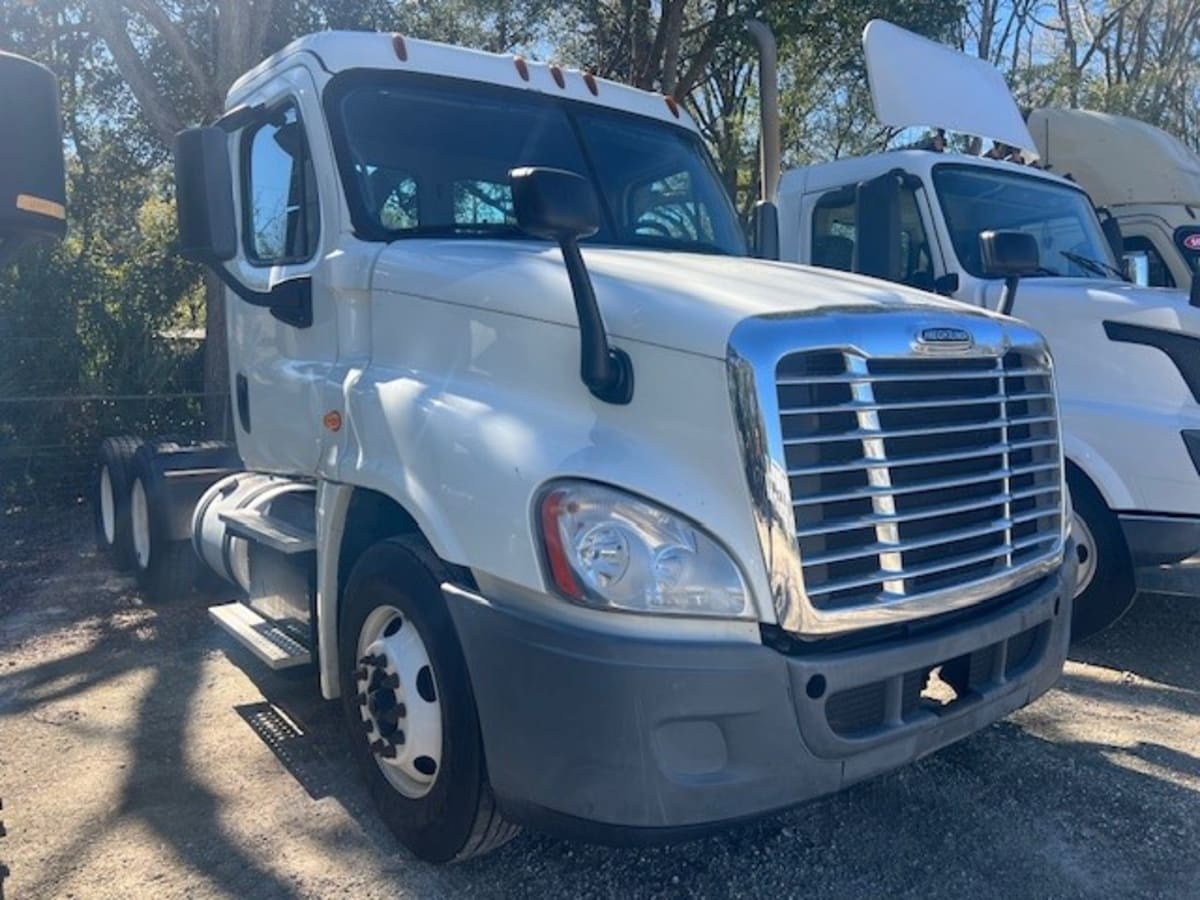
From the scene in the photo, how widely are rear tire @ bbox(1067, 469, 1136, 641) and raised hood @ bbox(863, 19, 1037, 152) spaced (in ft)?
8.39

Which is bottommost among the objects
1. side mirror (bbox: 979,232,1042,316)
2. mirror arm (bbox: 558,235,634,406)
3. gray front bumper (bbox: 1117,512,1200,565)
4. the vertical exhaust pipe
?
gray front bumper (bbox: 1117,512,1200,565)

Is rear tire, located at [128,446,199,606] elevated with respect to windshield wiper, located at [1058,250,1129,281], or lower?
lower

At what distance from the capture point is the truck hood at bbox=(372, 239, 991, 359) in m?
2.83

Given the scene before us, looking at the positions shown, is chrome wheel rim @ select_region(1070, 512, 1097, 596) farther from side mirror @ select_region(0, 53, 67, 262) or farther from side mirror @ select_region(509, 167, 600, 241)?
side mirror @ select_region(0, 53, 67, 262)

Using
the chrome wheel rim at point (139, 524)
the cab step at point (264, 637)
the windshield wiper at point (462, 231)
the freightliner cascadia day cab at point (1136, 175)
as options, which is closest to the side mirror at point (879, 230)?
the windshield wiper at point (462, 231)

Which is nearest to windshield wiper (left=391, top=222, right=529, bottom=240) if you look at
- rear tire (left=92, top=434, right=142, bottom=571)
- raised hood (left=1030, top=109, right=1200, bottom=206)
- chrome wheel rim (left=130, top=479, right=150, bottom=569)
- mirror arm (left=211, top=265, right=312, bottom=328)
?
mirror arm (left=211, top=265, right=312, bottom=328)

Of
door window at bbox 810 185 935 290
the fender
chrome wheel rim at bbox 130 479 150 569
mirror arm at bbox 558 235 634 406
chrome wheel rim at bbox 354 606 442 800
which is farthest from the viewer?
chrome wheel rim at bbox 130 479 150 569

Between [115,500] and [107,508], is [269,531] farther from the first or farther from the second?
[107,508]

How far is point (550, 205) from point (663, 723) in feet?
4.37

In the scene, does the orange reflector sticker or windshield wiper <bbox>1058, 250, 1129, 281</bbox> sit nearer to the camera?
the orange reflector sticker

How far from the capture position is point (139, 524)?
680cm

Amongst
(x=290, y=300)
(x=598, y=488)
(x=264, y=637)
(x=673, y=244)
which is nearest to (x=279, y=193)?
(x=290, y=300)

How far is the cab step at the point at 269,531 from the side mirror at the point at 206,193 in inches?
42.9

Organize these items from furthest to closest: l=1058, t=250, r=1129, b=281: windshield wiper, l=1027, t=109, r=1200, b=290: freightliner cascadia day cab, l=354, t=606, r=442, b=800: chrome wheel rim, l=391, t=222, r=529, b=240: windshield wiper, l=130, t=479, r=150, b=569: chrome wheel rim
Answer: l=1027, t=109, r=1200, b=290: freightliner cascadia day cab
l=130, t=479, r=150, b=569: chrome wheel rim
l=1058, t=250, r=1129, b=281: windshield wiper
l=391, t=222, r=529, b=240: windshield wiper
l=354, t=606, r=442, b=800: chrome wheel rim
